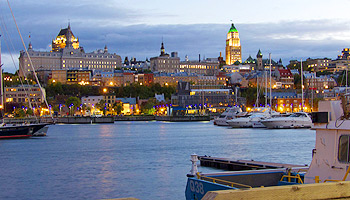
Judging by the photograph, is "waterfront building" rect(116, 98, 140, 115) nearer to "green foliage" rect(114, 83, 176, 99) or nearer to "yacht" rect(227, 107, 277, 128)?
"green foliage" rect(114, 83, 176, 99)

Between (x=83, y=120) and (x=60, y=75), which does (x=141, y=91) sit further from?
(x=83, y=120)

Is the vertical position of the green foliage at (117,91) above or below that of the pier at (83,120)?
above

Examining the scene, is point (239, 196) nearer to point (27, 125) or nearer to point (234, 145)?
point (234, 145)

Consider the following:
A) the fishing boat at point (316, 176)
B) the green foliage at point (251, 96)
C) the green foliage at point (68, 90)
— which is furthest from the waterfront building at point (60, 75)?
the fishing boat at point (316, 176)

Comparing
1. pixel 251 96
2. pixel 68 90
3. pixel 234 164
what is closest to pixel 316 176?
pixel 234 164

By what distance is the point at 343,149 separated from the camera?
8.53 m

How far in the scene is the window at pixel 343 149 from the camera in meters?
8.48

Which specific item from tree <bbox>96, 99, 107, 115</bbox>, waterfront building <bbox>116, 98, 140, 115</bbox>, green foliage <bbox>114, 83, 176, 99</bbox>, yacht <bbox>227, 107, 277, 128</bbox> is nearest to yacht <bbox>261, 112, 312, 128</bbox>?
yacht <bbox>227, 107, 277, 128</bbox>

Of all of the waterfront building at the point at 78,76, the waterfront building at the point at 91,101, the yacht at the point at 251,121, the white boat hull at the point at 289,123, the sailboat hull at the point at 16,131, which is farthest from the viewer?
the waterfront building at the point at 78,76

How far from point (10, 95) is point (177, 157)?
119277 millimetres

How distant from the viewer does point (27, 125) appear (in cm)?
4906

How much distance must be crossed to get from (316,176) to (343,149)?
668 mm

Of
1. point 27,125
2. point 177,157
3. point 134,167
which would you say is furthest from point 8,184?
point 27,125

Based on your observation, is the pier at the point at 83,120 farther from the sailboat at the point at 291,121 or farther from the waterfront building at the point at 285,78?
the waterfront building at the point at 285,78
